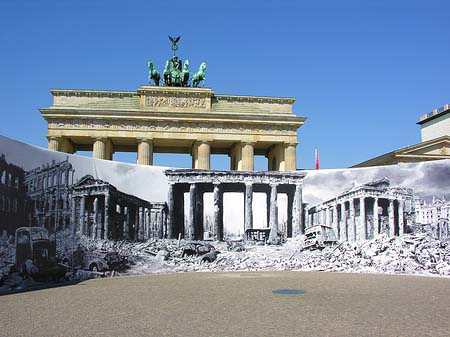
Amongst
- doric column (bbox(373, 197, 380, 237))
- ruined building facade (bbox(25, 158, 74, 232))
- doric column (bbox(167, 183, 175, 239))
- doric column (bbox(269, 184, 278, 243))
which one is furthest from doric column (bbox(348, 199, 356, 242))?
ruined building facade (bbox(25, 158, 74, 232))

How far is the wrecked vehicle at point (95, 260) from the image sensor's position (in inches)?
631

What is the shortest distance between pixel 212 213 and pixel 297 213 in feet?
11.3

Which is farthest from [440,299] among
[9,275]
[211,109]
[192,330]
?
[211,109]

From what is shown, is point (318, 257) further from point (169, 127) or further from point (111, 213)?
point (169, 127)

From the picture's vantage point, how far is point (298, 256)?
19.3 meters

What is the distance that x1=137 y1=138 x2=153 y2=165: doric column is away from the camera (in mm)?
52444

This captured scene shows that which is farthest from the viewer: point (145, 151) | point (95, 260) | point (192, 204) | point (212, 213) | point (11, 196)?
point (145, 151)

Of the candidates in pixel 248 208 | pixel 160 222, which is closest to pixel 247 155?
pixel 248 208

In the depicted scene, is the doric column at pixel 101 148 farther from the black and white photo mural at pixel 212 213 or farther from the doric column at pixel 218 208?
the doric column at pixel 218 208

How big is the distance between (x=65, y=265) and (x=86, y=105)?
3974 centimetres

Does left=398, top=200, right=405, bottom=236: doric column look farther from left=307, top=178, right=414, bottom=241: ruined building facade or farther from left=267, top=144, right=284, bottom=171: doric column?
left=267, top=144, right=284, bottom=171: doric column

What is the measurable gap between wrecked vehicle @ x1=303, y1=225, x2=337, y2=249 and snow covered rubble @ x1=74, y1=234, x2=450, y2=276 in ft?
0.79

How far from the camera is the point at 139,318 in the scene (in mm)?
7992

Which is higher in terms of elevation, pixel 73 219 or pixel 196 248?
pixel 73 219
